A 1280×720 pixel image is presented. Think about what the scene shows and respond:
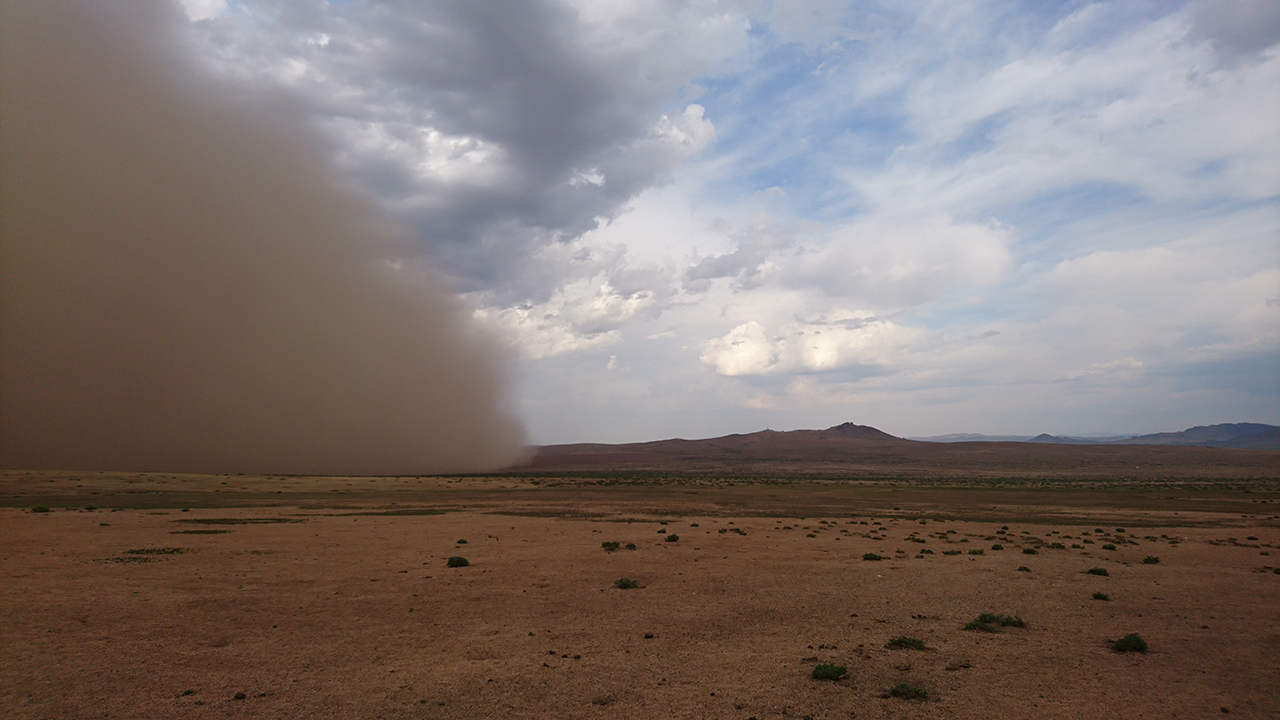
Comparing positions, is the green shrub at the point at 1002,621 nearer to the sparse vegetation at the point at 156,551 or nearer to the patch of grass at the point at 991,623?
the patch of grass at the point at 991,623

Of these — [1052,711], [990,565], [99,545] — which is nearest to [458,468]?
[99,545]

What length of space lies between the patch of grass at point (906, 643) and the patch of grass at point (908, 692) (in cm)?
257

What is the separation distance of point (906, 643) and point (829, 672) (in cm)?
310

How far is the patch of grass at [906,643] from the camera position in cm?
1331

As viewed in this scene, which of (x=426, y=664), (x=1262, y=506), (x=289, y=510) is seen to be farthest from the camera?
(x=1262, y=506)

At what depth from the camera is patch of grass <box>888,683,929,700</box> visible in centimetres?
1067

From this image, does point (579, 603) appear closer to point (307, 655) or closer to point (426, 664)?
point (426, 664)

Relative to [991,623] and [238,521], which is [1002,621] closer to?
[991,623]

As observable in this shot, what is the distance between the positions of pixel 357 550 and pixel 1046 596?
23878 mm

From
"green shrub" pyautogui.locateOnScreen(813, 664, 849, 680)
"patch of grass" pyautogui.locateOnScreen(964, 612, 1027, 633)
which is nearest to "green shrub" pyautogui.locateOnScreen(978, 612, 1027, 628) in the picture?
"patch of grass" pyautogui.locateOnScreen(964, 612, 1027, 633)

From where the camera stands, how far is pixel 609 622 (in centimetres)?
1527

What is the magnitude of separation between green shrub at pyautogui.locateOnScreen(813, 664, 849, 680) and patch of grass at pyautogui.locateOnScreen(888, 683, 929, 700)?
90 centimetres

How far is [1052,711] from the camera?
10.2m

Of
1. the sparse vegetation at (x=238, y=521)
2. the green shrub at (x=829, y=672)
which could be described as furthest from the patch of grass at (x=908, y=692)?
the sparse vegetation at (x=238, y=521)
